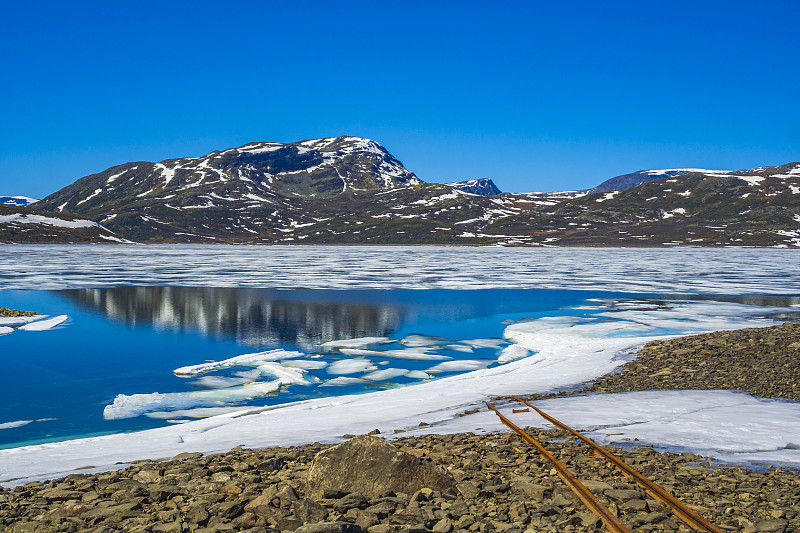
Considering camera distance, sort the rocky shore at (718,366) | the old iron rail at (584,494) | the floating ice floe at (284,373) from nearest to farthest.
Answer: the old iron rail at (584,494) → the rocky shore at (718,366) → the floating ice floe at (284,373)

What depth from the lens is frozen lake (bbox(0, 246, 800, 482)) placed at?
1166 cm

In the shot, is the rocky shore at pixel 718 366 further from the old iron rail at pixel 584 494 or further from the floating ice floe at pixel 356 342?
the floating ice floe at pixel 356 342

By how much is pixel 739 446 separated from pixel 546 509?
493 centimetres

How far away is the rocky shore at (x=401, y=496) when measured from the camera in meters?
6.79

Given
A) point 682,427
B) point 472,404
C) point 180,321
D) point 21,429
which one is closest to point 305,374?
point 472,404

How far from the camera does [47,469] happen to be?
945 cm

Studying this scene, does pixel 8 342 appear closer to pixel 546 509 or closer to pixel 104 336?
pixel 104 336

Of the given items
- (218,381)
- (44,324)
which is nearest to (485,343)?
(218,381)

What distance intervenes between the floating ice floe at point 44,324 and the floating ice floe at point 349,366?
14742mm

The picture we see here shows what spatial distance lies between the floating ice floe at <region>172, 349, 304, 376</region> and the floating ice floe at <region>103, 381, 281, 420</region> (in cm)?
242

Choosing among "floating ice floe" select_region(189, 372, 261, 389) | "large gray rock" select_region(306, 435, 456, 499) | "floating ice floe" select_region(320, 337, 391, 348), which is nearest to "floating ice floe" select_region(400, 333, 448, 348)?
"floating ice floe" select_region(320, 337, 391, 348)

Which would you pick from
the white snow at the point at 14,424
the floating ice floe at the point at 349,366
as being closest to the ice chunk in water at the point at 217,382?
the floating ice floe at the point at 349,366

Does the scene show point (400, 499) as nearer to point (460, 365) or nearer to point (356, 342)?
point (460, 365)

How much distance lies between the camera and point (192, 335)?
2527cm
